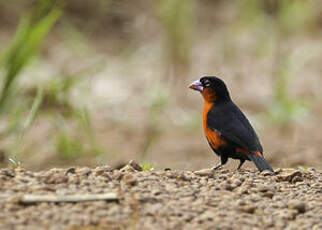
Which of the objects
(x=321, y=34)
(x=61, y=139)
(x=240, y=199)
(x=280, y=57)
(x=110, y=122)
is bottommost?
(x=240, y=199)

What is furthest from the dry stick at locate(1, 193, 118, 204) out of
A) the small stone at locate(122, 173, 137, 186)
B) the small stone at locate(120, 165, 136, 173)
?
the small stone at locate(120, 165, 136, 173)

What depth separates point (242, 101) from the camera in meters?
8.83

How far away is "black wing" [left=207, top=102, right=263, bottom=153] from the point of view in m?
3.85

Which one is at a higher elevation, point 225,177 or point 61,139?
point 61,139

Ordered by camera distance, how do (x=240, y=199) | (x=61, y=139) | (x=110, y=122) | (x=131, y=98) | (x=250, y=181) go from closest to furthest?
(x=240, y=199)
(x=250, y=181)
(x=61, y=139)
(x=110, y=122)
(x=131, y=98)

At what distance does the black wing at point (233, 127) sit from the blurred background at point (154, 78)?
1159mm

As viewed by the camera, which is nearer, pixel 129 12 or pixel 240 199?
pixel 240 199

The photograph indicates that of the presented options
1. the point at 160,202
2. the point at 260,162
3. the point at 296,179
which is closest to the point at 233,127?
the point at 260,162

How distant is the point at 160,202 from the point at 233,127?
1.22 m

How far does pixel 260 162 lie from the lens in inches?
147

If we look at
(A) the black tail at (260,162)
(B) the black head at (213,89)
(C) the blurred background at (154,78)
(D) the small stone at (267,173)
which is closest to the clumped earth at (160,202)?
(D) the small stone at (267,173)

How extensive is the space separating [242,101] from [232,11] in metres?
3.11

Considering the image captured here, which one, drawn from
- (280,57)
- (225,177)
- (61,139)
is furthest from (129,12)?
(225,177)

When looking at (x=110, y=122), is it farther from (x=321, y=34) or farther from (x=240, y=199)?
(x=240, y=199)
